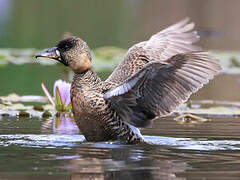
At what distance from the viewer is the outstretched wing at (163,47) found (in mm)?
8617

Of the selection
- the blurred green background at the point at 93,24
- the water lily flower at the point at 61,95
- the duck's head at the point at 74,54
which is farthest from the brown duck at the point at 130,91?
the blurred green background at the point at 93,24

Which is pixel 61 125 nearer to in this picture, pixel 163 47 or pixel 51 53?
pixel 51 53

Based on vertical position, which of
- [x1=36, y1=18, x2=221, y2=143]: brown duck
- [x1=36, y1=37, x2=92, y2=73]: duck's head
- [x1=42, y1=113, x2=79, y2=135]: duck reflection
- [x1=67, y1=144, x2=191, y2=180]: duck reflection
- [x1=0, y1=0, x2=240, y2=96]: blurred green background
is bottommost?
[x1=67, y1=144, x2=191, y2=180]: duck reflection

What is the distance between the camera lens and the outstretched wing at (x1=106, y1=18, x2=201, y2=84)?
8.62 m

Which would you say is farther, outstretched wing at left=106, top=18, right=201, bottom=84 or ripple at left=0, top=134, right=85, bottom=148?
outstretched wing at left=106, top=18, right=201, bottom=84

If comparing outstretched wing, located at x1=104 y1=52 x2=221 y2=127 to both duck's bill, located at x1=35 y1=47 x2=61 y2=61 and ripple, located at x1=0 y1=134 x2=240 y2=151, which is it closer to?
ripple, located at x1=0 y1=134 x2=240 y2=151

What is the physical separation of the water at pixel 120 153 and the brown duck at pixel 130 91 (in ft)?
0.61

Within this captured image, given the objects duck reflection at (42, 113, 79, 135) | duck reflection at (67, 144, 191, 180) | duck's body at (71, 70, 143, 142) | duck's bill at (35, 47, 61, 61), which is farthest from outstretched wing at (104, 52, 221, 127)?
duck reflection at (42, 113, 79, 135)

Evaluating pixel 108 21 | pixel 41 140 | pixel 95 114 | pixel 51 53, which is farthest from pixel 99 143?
pixel 108 21

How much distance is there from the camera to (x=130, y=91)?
23.1 ft

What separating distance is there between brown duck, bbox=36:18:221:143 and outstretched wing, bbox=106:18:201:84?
3.20 ft

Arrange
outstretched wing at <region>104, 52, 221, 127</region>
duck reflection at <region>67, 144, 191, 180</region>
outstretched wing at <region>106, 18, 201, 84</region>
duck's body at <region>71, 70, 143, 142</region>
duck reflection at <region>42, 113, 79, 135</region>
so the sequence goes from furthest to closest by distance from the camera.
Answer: outstretched wing at <region>106, 18, 201, 84</region>
duck reflection at <region>42, 113, 79, 135</region>
duck's body at <region>71, 70, 143, 142</region>
outstretched wing at <region>104, 52, 221, 127</region>
duck reflection at <region>67, 144, 191, 180</region>

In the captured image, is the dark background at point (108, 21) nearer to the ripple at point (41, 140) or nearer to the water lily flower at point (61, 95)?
the water lily flower at point (61, 95)

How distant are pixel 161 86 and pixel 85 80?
79 centimetres
